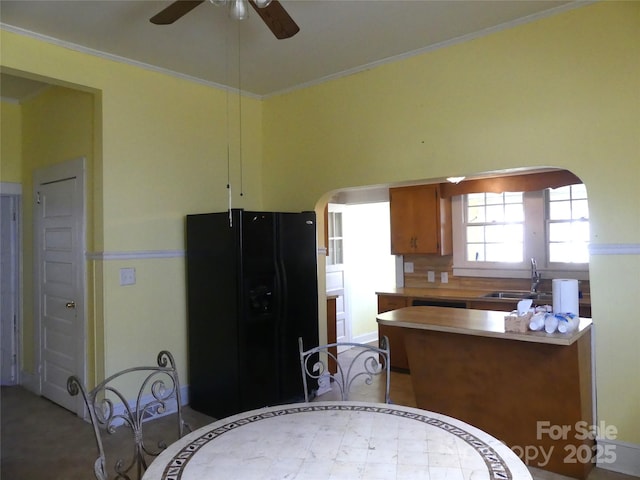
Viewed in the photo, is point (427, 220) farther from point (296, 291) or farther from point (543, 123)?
point (543, 123)

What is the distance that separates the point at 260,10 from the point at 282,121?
2191 mm

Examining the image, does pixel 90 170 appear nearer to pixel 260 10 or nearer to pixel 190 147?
pixel 190 147

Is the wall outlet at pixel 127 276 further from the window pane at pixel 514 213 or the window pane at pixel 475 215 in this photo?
the window pane at pixel 514 213

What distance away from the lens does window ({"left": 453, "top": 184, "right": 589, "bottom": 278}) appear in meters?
4.41

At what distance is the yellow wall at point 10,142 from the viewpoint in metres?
4.30

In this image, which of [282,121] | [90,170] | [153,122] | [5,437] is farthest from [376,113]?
[5,437]

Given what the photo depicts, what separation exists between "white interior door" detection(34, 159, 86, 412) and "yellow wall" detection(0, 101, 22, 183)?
373mm

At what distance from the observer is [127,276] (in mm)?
3545

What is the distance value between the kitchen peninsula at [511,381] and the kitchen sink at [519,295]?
4.51ft

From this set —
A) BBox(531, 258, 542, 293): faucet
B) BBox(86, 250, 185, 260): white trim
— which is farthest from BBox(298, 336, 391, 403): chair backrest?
BBox(531, 258, 542, 293): faucet

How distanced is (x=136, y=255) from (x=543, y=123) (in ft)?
9.80

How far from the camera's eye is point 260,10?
2.16 m

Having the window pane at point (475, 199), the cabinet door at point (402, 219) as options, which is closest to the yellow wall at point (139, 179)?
the cabinet door at point (402, 219)

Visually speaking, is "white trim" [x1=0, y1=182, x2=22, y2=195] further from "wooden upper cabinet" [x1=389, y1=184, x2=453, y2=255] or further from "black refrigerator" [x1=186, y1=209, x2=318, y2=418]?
"wooden upper cabinet" [x1=389, y1=184, x2=453, y2=255]
